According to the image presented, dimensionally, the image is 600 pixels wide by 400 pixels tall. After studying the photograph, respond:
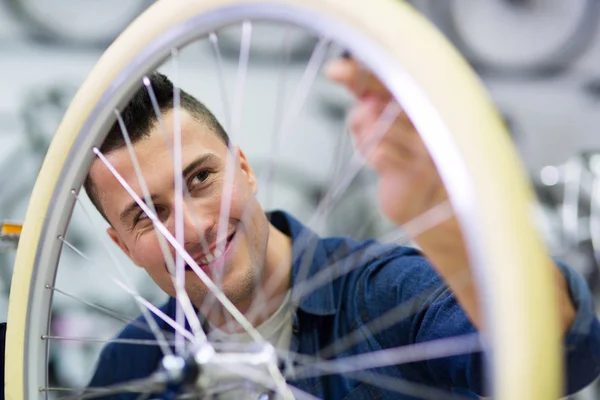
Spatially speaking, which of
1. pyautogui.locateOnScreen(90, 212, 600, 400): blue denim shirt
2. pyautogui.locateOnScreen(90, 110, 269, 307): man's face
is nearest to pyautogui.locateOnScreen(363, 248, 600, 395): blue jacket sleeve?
pyautogui.locateOnScreen(90, 212, 600, 400): blue denim shirt

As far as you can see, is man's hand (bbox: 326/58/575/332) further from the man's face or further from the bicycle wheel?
the man's face

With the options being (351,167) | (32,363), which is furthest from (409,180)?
(32,363)

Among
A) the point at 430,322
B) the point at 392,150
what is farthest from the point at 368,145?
the point at 430,322

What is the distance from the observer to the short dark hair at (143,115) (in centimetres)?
59

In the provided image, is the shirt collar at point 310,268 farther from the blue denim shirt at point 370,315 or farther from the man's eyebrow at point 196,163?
the man's eyebrow at point 196,163

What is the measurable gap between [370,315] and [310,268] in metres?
0.07

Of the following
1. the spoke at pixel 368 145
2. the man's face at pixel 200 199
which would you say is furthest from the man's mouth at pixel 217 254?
the spoke at pixel 368 145

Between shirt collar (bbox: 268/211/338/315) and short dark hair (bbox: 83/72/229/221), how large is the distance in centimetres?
13

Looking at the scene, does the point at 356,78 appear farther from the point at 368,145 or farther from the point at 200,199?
the point at 200,199

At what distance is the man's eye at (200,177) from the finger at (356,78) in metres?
0.22

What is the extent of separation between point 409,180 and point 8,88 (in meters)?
0.73

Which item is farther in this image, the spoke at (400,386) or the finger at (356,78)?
the spoke at (400,386)

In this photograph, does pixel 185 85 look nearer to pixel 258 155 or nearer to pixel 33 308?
pixel 258 155

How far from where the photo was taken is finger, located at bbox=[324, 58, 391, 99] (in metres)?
0.41
